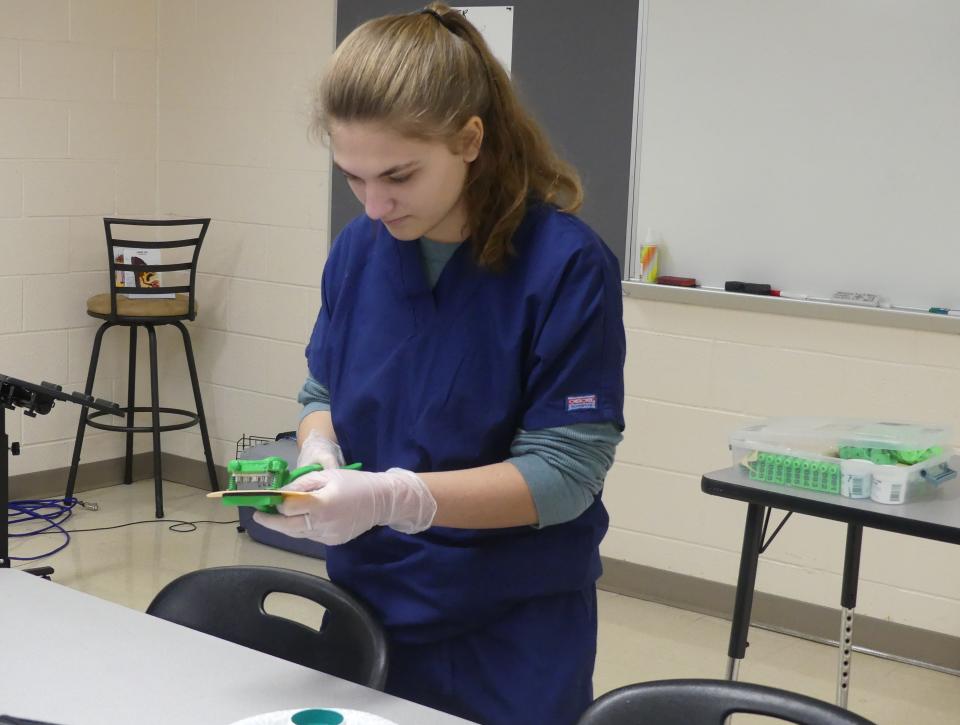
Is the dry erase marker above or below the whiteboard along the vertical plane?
below

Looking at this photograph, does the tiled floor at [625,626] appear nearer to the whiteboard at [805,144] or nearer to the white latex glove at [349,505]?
the whiteboard at [805,144]

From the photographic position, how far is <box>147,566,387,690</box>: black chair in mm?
1467

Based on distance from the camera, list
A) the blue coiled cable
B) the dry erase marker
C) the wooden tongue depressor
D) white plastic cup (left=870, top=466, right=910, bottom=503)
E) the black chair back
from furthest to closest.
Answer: the black chair back < the blue coiled cable < the dry erase marker < white plastic cup (left=870, top=466, right=910, bottom=503) < the wooden tongue depressor

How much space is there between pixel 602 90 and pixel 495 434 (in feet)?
7.60

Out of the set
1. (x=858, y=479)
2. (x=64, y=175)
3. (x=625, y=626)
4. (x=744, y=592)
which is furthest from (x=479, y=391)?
(x=64, y=175)

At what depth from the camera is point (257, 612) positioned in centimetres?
154

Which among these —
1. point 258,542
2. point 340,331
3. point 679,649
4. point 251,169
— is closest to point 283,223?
point 251,169

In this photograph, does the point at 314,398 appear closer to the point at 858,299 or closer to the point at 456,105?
the point at 456,105

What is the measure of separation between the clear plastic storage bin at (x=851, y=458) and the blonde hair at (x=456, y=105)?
1.02 m

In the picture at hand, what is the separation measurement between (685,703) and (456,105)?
69cm

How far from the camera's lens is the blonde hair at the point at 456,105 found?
1249mm

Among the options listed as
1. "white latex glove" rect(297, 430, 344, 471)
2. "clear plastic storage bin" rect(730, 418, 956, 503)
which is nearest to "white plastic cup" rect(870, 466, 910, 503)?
"clear plastic storage bin" rect(730, 418, 956, 503)

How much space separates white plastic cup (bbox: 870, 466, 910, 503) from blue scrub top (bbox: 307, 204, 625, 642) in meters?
0.91

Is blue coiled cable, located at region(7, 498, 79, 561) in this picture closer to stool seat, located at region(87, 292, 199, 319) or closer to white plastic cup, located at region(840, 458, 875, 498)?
stool seat, located at region(87, 292, 199, 319)
